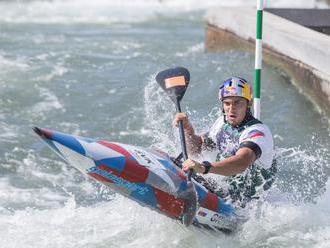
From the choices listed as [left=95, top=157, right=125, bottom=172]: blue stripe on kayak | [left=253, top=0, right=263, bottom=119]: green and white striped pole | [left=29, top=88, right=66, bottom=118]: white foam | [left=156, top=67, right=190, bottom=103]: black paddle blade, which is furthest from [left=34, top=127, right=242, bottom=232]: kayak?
[left=29, top=88, right=66, bottom=118]: white foam

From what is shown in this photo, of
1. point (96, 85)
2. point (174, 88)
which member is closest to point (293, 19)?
point (96, 85)

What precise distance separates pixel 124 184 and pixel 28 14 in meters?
14.3

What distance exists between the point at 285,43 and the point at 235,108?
4.74 metres

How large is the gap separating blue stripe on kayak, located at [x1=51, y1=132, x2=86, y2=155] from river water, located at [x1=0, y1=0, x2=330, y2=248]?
85 cm

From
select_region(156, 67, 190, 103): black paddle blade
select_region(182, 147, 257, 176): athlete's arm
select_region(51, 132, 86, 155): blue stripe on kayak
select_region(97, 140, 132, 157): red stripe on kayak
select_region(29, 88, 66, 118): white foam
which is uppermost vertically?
select_region(156, 67, 190, 103): black paddle blade

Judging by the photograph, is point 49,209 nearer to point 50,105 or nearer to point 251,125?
point 251,125

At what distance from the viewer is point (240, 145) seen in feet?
17.6

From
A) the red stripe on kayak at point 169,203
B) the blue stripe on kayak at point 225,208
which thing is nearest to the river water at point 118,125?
the blue stripe on kayak at point 225,208

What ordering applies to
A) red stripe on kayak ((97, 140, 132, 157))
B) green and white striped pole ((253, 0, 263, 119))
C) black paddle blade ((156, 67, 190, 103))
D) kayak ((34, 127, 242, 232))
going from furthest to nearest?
green and white striped pole ((253, 0, 263, 119)), black paddle blade ((156, 67, 190, 103)), red stripe on kayak ((97, 140, 132, 157)), kayak ((34, 127, 242, 232))

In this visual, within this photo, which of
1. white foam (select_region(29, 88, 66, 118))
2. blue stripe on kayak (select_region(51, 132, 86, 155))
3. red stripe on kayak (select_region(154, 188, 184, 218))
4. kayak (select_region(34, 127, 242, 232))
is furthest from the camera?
white foam (select_region(29, 88, 66, 118))

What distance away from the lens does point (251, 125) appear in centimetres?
547

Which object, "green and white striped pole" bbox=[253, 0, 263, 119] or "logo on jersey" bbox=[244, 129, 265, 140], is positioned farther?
"green and white striped pole" bbox=[253, 0, 263, 119]

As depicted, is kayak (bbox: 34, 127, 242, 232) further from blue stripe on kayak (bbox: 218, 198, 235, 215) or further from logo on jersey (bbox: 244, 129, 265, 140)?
logo on jersey (bbox: 244, 129, 265, 140)

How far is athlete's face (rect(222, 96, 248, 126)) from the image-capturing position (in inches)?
215
